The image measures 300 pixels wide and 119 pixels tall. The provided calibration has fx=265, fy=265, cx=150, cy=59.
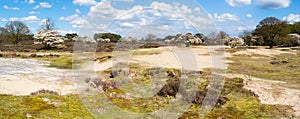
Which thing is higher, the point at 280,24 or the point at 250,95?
the point at 280,24

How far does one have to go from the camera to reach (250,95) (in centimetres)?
1756

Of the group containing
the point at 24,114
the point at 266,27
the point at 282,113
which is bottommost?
the point at 282,113

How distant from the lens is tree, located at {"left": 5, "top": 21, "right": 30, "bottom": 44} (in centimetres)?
7197

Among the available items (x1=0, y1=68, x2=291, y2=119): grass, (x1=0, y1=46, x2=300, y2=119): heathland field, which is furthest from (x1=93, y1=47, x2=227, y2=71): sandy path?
(x1=0, y1=68, x2=291, y2=119): grass

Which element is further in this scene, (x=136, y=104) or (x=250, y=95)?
(x=250, y=95)

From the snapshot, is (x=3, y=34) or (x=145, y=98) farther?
(x=3, y=34)

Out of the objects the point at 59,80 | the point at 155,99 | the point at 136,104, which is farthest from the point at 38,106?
the point at 59,80

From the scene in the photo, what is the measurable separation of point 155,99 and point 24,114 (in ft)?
26.2

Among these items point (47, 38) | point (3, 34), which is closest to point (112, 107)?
point (47, 38)

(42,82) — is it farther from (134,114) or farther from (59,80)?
(134,114)

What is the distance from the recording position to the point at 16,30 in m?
72.7

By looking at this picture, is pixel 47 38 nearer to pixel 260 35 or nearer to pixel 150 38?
pixel 150 38

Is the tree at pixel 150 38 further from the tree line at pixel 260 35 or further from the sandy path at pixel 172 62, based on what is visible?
the sandy path at pixel 172 62

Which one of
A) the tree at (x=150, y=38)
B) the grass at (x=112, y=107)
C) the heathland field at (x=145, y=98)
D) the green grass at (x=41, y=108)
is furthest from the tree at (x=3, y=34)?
the green grass at (x=41, y=108)
